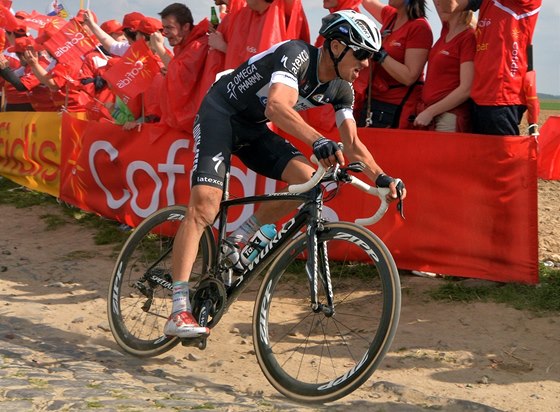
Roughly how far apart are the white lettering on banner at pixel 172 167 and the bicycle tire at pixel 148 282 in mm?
2502

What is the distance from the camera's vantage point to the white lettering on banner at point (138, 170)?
329 inches

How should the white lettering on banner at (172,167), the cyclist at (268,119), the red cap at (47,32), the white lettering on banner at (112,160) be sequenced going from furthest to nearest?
the red cap at (47,32) → the white lettering on banner at (112,160) → the white lettering on banner at (172,167) → the cyclist at (268,119)

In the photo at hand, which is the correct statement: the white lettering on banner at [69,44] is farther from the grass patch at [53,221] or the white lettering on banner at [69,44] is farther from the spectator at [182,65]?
the spectator at [182,65]

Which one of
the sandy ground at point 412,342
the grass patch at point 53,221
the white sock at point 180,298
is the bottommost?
the grass patch at point 53,221

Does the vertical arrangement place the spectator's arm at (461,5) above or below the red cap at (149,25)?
above

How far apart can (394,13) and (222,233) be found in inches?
122

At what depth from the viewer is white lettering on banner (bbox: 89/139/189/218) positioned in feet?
27.5

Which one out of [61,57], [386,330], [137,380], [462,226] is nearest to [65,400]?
[137,380]

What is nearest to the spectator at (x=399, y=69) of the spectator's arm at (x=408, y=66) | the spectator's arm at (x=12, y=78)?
the spectator's arm at (x=408, y=66)

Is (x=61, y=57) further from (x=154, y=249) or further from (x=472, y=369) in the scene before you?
(x=472, y=369)

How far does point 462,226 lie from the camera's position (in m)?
6.61

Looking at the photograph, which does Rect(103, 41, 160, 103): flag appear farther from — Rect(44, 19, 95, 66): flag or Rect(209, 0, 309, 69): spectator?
Rect(44, 19, 95, 66): flag

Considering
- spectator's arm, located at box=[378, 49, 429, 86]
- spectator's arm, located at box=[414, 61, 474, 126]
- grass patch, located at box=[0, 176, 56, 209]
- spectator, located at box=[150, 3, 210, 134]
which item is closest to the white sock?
spectator's arm, located at box=[414, 61, 474, 126]

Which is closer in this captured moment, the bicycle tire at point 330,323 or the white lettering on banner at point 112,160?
the bicycle tire at point 330,323
